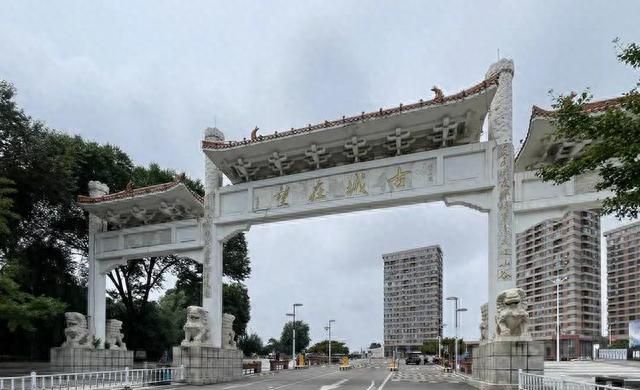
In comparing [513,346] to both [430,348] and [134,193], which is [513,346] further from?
[430,348]

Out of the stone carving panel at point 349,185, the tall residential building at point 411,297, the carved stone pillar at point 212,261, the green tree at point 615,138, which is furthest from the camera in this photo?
the tall residential building at point 411,297

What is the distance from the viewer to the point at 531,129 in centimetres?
1478

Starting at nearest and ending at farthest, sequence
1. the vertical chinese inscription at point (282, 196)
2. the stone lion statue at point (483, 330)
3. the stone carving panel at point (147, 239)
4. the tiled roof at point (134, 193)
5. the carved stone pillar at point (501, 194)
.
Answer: the carved stone pillar at point (501, 194) → the stone lion statue at point (483, 330) → the vertical chinese inscription at point (282, 196) → the tiled roof at point (134, 193) → the stone carving panel at point (147, 239)

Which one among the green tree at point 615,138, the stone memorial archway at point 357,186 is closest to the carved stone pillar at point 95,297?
the stone memorial archway at point 357,186

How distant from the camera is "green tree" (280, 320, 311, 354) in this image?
71000 millimetres

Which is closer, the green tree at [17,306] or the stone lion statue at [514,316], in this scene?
the stone lion statue at [514,316]

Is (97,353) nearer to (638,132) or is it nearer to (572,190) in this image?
(572,190)

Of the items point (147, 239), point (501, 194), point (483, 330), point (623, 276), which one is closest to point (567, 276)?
point (623, 276)

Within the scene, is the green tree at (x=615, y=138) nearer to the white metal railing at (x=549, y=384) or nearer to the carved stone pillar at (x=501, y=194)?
the white metal railing at (x=549, y=384)

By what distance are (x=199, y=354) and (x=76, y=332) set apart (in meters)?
5.79

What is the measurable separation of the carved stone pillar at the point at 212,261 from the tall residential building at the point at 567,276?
41.7 metres

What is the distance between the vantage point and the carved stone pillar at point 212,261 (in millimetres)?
18906

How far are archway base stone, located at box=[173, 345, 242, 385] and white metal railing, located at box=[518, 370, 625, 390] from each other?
969 cm

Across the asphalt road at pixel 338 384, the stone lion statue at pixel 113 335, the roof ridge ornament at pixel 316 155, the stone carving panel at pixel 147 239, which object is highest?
the roof ridge ornament at pixel 316 155
